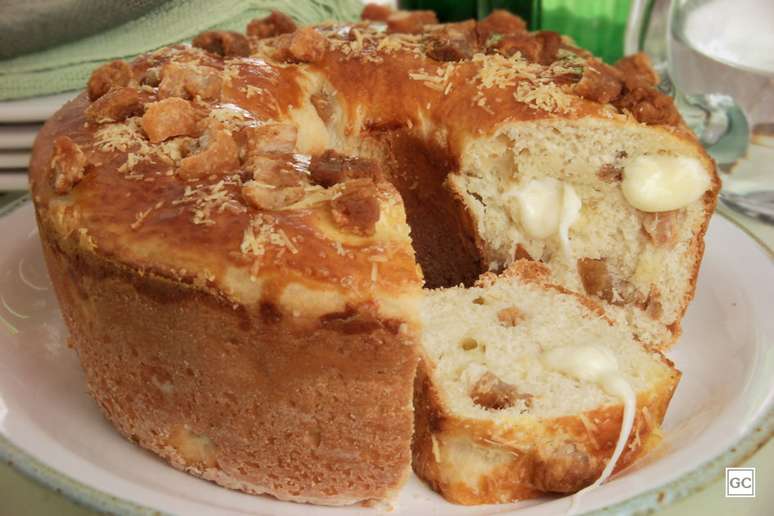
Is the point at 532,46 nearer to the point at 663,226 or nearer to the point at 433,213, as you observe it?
the point at 433,213

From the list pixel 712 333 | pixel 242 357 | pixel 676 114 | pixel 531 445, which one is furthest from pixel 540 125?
pixel 242 357

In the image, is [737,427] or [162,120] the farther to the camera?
[162,120]

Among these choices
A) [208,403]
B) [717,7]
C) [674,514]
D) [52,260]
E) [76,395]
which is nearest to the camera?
[674,514]

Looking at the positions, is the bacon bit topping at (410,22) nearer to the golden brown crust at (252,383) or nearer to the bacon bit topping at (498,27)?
the bacon bit topping at (498,27)

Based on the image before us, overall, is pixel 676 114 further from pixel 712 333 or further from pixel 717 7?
pixel 717 7

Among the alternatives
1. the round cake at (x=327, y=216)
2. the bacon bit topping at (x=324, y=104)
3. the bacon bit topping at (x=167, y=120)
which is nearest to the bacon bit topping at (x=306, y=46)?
the round cake at (x=327, y=216)

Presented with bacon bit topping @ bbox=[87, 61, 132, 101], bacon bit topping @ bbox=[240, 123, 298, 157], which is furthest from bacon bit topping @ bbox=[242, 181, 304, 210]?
bacon bit topping @ bbox=[87, 61, 132, 101]

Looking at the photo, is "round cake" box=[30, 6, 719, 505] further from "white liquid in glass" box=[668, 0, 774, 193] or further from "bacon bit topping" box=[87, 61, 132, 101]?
"white liquid in glass" box=[668, 0, 774, 193]

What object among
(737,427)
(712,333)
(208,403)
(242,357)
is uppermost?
(242,357)
